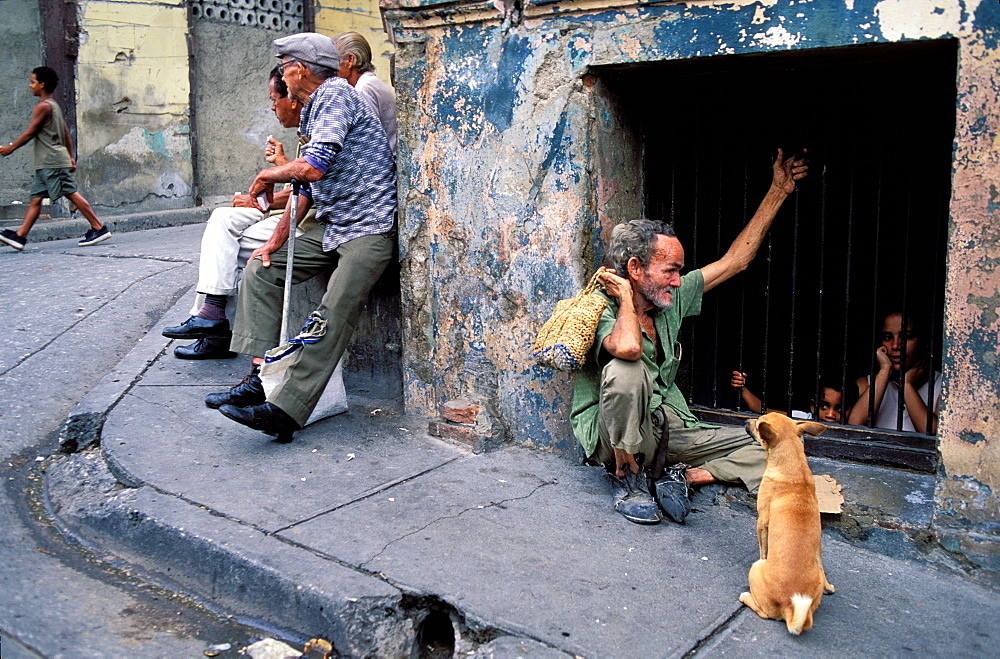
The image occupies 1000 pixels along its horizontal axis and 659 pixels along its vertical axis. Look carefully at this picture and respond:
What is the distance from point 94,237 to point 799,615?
7642mm

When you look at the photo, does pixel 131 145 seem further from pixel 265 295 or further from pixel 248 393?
pixel 248 393

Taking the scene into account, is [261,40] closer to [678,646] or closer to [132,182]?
[132,182]

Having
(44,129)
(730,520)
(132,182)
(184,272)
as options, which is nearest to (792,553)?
(730,520)

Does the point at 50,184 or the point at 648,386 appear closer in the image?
the point at 648,386

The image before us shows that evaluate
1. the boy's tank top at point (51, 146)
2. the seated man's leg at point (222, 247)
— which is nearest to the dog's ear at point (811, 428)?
the seated man's leg at point (222, 247)

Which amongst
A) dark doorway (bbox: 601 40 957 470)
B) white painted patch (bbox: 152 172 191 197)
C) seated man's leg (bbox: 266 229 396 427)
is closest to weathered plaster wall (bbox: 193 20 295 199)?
white painted patch (bbox: 152 172 191 197)

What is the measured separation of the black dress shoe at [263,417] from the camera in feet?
12.8

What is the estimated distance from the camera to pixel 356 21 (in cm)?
1212

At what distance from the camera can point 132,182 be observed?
1048 cm

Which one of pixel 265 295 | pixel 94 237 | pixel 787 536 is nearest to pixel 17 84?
pixel 94 237

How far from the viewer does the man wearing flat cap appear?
4.03 metres

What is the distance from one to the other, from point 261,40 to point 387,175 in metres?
7.89

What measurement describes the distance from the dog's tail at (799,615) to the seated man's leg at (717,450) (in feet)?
2.96

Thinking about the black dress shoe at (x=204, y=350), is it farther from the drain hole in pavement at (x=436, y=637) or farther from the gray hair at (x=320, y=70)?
the drain hole in pavement at (x=436, y=637)
